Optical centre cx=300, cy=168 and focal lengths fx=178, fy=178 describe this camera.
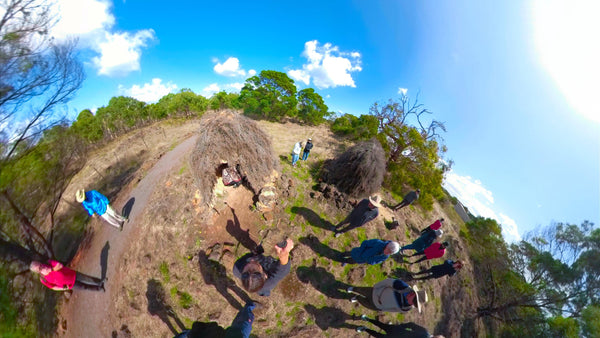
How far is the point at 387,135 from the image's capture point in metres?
12.6

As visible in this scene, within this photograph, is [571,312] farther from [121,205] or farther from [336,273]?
[121,205]

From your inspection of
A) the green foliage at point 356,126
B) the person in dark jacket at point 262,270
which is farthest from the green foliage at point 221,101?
the person in dark jacket at point 262,270

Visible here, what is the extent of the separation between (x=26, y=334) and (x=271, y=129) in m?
16.5

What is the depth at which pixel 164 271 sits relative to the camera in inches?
258

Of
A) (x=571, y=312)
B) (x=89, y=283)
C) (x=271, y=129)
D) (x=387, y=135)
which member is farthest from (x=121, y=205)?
(x=571, y=312)

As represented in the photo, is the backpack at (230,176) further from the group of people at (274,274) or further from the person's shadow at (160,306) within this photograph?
the person's shadow at (160,306)

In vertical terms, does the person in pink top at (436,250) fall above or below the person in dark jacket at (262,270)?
above

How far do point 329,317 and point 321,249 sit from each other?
7.68 feet

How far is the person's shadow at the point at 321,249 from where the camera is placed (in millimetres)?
7797

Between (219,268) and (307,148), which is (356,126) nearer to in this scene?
(307,148)

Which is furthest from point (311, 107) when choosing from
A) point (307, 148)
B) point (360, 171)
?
point (360, 171)

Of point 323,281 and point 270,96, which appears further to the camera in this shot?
point 270,96

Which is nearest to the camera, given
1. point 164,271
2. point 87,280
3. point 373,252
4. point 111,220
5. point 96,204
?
point 373,252

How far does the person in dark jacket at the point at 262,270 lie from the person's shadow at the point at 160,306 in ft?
10.4
